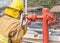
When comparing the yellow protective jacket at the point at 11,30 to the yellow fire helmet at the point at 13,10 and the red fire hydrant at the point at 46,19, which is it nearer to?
the yellow fire helmet at the point at 13,10

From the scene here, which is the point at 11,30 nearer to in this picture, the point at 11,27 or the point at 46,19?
the point at 11,27

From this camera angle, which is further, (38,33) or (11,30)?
(38,33)

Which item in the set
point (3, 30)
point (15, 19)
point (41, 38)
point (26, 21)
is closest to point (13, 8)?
point (15, 19)

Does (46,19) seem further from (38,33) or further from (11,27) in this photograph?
(11,27)

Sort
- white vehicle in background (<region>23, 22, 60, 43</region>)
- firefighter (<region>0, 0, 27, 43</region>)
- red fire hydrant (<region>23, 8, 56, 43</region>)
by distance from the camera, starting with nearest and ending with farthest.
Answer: firefighter (<region>0, 0, 27, 43</region>) < red fire hydrant (<region>23, 8, 56, 43</region>) < white vehicle in background (<region>23, 22, 60, 43</region>)

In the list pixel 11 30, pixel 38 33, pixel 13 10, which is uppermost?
pixel 13 10

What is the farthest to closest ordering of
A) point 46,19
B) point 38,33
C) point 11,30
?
point 38,33 → point 46,19 → point 11,30

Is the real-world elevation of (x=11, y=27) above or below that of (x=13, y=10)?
below

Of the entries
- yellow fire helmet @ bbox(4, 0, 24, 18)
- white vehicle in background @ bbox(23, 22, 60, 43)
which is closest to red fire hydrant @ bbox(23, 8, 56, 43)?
white vehicle in background @ bbox(23, 22, 60, 43)

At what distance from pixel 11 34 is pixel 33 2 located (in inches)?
30.0

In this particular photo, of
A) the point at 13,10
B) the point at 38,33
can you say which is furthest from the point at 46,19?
the point at 13,10

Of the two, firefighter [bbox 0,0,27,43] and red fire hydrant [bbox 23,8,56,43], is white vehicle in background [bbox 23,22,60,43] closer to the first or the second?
red fire hydrant [bbox 23,8,56,43]

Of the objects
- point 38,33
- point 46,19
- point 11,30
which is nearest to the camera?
point 11,30

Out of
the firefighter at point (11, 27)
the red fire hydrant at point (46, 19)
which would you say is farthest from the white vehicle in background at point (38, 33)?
the firefighter at point (11, 27)
